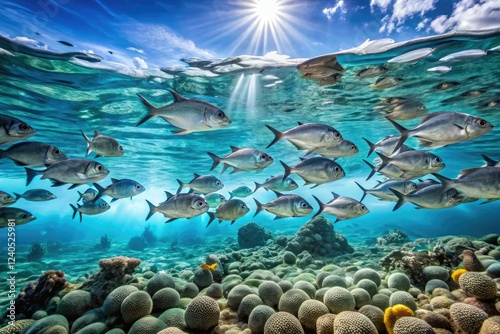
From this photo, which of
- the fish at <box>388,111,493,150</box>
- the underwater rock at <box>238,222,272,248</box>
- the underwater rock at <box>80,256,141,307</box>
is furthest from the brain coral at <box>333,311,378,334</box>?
the underwater rock at <box>238,222,272,248</box>

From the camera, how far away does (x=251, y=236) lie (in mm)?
17141

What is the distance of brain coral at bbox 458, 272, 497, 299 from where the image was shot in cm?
387

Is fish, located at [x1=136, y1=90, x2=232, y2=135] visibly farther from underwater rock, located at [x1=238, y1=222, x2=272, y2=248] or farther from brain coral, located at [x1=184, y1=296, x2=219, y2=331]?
underwater rock, located at [x1=238, y1=222, x2=272, y2=248]

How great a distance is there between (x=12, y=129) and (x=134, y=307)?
376 centimetres

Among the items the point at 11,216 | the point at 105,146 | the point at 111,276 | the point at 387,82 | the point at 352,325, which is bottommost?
the point at 111,276

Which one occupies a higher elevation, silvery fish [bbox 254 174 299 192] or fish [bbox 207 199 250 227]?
silvery fish [bbox 254 174 299 192]

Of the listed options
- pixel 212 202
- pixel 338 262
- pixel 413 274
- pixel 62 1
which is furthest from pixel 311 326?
pixel 62 1

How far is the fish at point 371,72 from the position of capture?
919 centimetres

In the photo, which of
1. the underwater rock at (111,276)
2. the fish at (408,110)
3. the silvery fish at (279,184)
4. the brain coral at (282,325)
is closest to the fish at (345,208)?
the silvery fish at (279,184)

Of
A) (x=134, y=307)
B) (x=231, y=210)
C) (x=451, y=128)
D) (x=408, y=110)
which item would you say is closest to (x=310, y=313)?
(x=231, y=210)

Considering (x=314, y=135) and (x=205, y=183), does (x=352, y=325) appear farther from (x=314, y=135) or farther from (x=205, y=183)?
(x=205, y=183)

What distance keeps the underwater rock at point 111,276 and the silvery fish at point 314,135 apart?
4466 mm

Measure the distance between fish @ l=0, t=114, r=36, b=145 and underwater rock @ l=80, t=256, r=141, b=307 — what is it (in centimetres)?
308

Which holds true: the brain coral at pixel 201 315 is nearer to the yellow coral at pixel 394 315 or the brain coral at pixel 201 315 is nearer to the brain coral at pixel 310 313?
the brain coral at pixel 310 313
